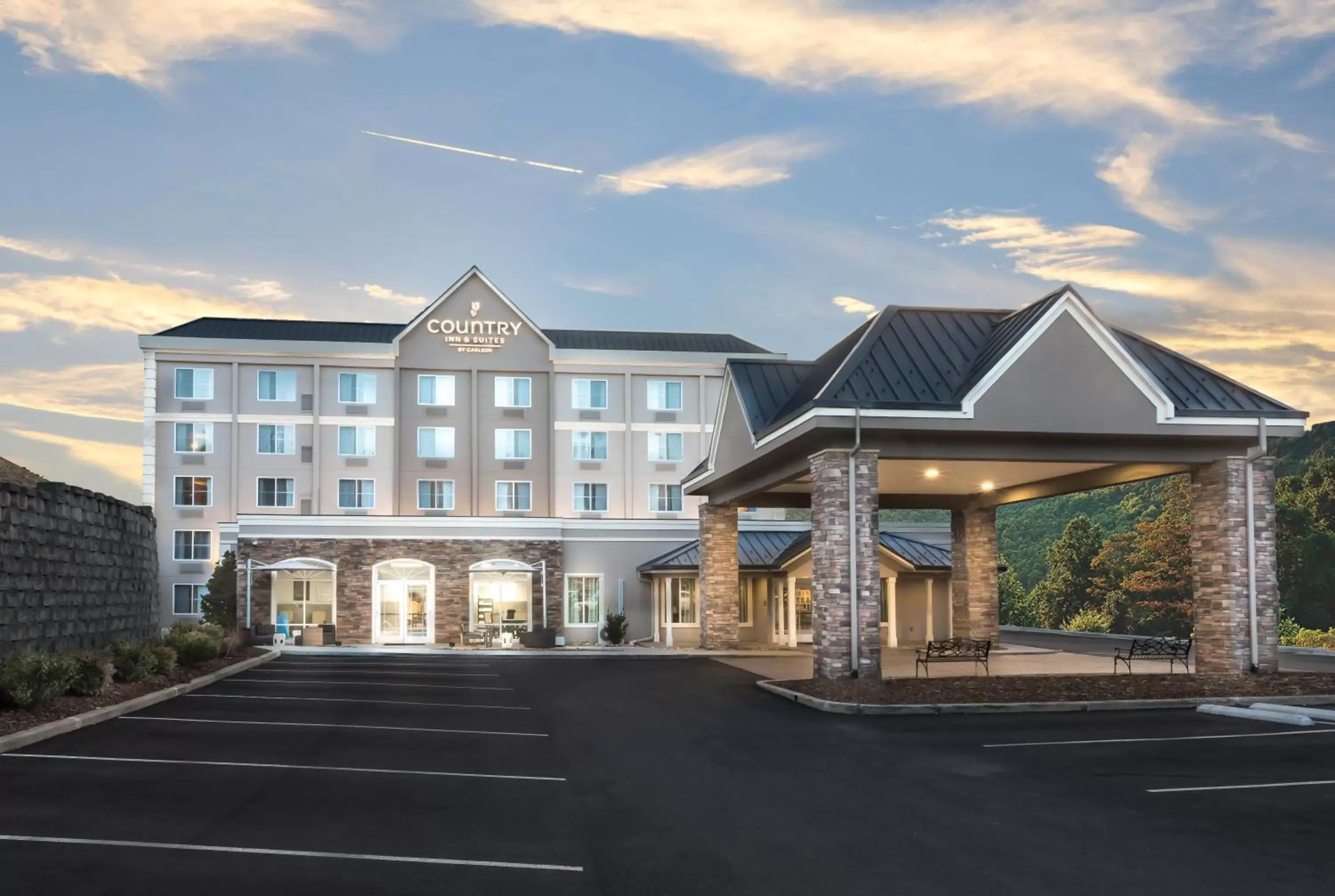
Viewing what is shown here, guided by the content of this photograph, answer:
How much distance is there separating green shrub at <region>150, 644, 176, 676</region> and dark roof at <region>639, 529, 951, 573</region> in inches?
718

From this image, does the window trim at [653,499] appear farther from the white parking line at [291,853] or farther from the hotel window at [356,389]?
the white parking line at [291,853]

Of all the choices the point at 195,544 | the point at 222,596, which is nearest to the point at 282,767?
the point at 222,596

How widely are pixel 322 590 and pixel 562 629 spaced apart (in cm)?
879

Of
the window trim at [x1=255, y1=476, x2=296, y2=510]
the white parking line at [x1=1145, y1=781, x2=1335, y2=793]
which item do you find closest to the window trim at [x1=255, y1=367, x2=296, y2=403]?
the window trim at [x1=255, y1=476, x2=296, y2=510]

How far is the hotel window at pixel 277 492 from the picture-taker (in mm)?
47844

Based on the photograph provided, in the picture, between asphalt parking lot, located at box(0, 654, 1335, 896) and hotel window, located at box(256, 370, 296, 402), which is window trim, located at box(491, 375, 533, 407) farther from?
asphalt parking lot, located at box(0, 654, 1335, 896)

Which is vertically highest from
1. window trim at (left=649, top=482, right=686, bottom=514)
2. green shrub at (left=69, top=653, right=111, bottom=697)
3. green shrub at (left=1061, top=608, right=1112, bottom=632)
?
window trim at (left=649, top=482, right=686, bottom=514)

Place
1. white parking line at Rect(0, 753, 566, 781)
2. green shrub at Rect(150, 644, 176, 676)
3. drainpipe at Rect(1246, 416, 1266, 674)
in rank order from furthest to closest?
1. drainpipe at Rect(1246, 416, 1266, 674)
2. green shrub at Rect(150, 644, 176, 676)
3. white parking line at Rect(0, 753, 566, 781)

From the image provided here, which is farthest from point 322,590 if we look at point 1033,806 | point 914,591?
point 1033,806

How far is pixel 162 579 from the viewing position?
1886 inches

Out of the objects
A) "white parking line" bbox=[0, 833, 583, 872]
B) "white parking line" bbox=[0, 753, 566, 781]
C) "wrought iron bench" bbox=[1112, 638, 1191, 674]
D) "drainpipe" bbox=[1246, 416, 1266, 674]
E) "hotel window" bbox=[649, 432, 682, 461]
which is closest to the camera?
"white parking line" bbox=[0, 833, 583, 872]

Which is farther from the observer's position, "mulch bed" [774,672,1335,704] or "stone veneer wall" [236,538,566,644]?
"stone veneer wall" [236,538,566,644]

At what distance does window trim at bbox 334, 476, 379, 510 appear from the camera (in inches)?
1885

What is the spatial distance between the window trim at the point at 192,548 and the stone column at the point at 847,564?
3479 centimetres
